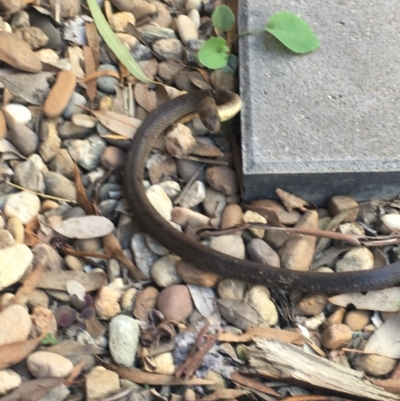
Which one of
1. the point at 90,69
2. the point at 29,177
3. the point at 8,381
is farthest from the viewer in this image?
the point at 90,69

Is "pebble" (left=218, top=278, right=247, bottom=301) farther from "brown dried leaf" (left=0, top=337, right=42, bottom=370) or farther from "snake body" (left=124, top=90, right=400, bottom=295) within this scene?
"brown dried leaf" (left=0, top=337, right=42, bottom=370)

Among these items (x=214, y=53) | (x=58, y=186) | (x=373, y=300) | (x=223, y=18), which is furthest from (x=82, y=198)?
(x=373, y=300)

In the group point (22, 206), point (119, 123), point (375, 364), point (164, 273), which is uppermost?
point (119, 123)

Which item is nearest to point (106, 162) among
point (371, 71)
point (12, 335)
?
point (12, 335)

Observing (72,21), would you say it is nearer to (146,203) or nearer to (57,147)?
(57,147)

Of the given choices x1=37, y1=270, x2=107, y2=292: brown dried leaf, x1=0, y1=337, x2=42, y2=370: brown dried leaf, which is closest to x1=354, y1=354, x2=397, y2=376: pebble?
x1=37, y1=270, x2=107, y2=292: brown dried leaf

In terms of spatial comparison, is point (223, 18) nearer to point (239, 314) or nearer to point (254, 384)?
point (239, 314)

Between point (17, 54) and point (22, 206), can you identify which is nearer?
point (22, 206)
